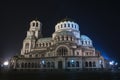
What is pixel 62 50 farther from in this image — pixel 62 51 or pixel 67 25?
pixel 67 25

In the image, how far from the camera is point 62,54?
50.3m

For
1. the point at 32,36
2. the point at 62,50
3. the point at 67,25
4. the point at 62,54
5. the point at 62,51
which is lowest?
the point at 62,54

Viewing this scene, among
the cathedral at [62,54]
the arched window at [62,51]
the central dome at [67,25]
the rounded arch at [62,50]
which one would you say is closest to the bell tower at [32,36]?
the cathedral at [62,54]

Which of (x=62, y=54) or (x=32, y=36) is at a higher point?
(x=32, y=36)

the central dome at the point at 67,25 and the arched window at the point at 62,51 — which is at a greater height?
the central dome at the point at 67,25

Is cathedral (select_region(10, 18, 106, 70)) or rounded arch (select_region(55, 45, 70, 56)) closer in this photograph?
cathedral (select_region(10, 18, 106, 70))

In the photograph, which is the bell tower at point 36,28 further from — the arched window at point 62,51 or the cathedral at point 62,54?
the arched window at point 62,51

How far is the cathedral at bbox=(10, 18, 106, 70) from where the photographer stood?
4741 cm

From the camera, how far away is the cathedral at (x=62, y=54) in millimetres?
47406

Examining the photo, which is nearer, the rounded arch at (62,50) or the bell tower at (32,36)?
the rounded arch at (62,50)

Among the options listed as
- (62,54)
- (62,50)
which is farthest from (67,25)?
(62,54)

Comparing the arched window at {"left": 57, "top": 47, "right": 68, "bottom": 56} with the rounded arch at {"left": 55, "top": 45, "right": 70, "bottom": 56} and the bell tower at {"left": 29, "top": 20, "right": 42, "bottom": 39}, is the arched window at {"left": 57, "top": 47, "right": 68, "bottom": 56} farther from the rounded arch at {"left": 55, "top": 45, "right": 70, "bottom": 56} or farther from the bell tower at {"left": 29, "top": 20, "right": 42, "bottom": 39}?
the bell tower at {"left": 29, "top": 20, "right": 42, "bottom": 39}

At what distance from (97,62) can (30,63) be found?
25947 millimetres

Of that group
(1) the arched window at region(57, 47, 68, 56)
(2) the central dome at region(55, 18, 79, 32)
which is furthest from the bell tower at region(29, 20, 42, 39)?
(1) the arched window at region(57, 47, 68, 56)
